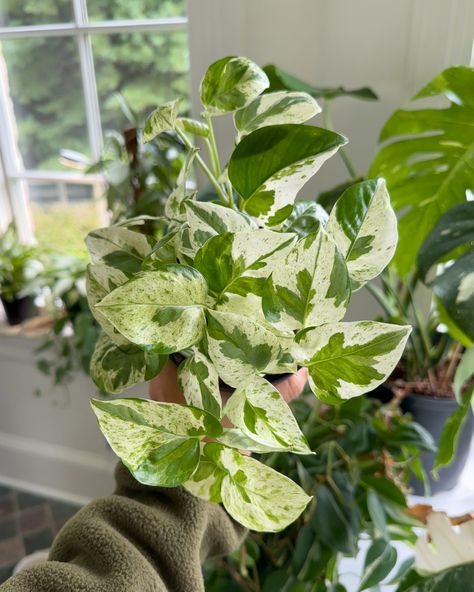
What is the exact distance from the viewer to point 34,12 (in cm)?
134

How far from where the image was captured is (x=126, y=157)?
111cm

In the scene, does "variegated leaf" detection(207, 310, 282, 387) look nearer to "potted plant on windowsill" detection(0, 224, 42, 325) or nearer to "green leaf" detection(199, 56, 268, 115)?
"green leaf" detection(199, 56, 268, 115)

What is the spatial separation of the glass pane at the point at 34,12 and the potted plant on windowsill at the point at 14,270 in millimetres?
538

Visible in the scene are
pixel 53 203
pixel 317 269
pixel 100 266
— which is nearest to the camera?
pixel 317 269

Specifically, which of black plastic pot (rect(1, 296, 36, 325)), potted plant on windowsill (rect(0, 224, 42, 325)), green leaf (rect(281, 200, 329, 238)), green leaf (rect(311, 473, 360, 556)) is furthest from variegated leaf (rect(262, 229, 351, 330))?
black plastic pot (rect(1, 296, 36, 325))

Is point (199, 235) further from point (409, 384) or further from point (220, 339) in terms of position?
point (409, 384)

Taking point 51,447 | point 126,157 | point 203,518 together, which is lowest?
point 51,447

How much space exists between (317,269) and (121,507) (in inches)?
12.2

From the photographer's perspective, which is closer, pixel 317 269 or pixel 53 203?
pixel 317 269

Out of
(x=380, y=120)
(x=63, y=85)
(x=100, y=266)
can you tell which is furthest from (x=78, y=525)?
(x=63, y=85)

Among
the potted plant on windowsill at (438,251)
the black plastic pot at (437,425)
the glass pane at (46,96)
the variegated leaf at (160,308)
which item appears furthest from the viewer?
the glass pane at (46,96)

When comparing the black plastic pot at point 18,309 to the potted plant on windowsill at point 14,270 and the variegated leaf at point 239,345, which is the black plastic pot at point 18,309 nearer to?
the potted plant on windowsill at point 14,270

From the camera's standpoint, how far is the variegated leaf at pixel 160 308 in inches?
11.2

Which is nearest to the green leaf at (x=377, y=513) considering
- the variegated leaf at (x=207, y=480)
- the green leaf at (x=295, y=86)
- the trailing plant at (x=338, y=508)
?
the trailing plant at (x=338, y=508)
